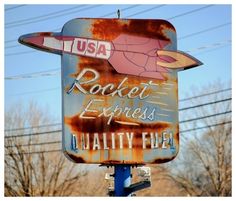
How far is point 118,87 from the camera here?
7.85 metres

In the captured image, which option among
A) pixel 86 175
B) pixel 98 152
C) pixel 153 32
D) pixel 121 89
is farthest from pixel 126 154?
pixel 86 175

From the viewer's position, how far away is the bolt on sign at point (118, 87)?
768 cm

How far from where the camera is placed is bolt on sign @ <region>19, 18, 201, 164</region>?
7.68m

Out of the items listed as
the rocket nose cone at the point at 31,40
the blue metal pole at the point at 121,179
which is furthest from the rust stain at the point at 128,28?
the blue metal pole at the point at 121,179

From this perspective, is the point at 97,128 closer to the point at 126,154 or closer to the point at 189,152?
the point at 126,154

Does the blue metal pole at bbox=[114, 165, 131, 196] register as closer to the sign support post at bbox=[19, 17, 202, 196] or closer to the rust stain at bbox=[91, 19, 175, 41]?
the sign support post at bbox=[19, 17, 202, 196]

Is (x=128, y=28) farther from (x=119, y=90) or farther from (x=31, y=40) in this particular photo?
(x=31, y=40)

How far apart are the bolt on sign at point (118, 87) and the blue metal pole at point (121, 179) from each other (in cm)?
25

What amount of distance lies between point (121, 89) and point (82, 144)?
0.92 meters

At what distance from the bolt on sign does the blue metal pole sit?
0.81 feet

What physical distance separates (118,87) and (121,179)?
1.25 meters

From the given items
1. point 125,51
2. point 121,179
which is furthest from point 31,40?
point 121,179

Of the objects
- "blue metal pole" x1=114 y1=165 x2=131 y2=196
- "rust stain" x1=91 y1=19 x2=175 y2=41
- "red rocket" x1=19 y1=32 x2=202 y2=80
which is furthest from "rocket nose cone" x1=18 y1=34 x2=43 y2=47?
"blue metal pole" x1=114 y1=165 x2=131 y2=196

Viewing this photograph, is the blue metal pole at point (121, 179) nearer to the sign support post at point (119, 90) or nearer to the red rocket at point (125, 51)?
the sign support post at point (119, 90)
